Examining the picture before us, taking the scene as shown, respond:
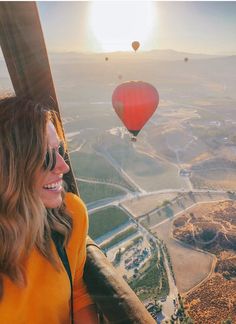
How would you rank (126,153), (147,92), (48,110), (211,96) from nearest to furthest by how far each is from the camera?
(48,110) → (147,92) → (126,153) → (211,96)

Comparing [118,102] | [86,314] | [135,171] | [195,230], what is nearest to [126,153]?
[135,171]

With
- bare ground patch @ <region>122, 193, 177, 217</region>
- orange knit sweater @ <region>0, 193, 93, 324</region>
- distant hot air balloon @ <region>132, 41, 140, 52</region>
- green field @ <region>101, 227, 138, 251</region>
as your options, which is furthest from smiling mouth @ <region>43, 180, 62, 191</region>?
bare ground patch @ <region>122, 193, 177, 217</region>

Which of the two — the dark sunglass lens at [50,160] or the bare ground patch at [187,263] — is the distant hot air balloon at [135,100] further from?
the dark sunglass lens at [50,160]

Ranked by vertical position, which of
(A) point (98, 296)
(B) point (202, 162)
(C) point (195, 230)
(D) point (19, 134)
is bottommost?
(B) point (202, 162)

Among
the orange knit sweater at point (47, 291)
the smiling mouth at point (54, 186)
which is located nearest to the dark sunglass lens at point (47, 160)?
the smiling mouth at point (54, 186)

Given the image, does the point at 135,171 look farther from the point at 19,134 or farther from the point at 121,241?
the point at 19,134

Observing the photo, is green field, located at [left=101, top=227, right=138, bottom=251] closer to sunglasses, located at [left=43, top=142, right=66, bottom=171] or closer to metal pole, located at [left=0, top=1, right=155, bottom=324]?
metal pole, located at [left=0, top=1, right=155, bottom=324]

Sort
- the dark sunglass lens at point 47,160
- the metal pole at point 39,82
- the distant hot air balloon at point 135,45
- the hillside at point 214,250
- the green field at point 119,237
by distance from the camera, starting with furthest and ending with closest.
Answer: the distant hot air balloon at point 135,45
the green field at point 119,237
the hillside at point 214,250
the dark sunglass lens at point 47,160
the metal pole at point 39,82
